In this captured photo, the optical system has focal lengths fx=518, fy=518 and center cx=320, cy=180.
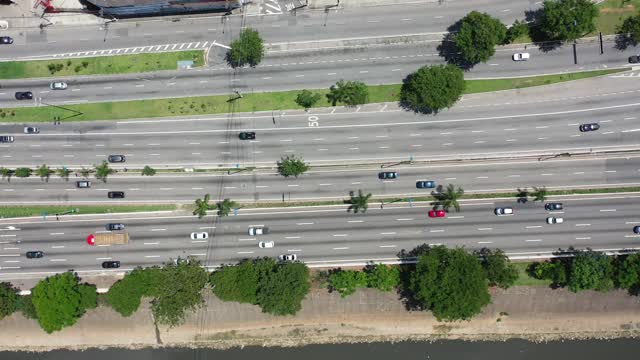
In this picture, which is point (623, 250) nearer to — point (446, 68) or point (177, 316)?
point (446, 68)

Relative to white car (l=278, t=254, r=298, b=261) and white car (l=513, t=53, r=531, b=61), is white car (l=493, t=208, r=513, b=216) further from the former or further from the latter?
white car (l=278, t=254, r=298, b=261)

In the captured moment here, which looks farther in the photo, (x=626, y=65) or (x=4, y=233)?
(x=4, y=233)

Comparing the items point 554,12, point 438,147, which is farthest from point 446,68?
point 554,12

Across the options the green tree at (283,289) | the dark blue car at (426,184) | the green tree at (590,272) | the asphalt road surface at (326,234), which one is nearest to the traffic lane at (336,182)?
the dark blue car at (426,184)

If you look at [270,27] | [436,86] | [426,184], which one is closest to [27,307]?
[270,27]

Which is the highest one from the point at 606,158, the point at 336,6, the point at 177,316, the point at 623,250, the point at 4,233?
the point at 336,6

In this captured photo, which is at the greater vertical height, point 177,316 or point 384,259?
→ point 384,259

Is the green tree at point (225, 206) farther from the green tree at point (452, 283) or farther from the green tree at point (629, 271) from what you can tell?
the green tree at point (629, 271)

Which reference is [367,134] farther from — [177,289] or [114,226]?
[114,226]
